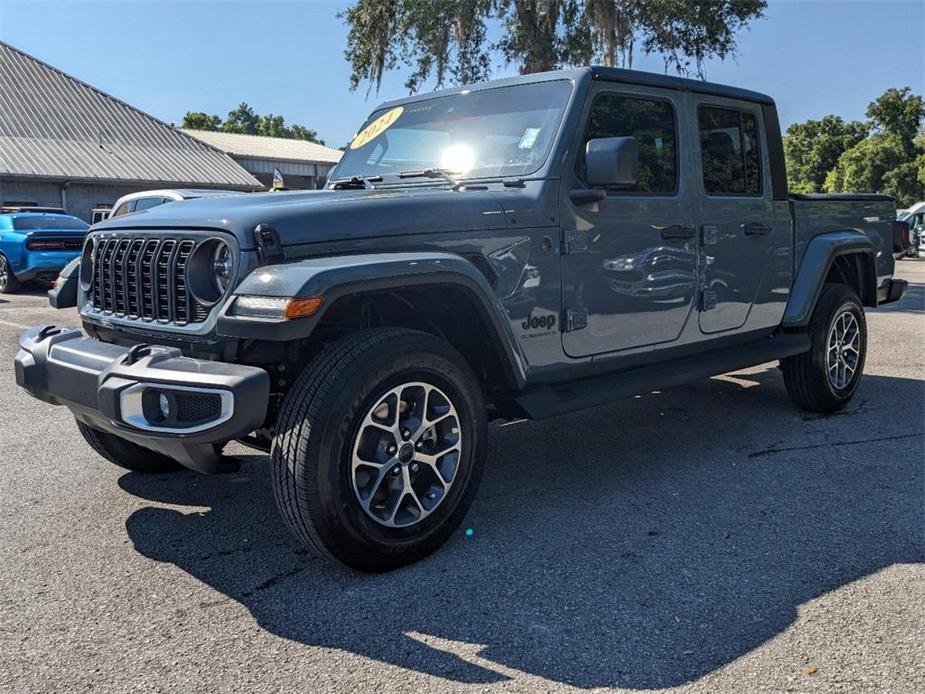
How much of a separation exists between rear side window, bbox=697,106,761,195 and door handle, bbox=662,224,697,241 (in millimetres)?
352

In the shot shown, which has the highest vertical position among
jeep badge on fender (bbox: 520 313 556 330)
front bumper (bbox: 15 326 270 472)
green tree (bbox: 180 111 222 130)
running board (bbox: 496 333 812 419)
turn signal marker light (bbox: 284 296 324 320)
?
green tree (bbox: 180 111 222 130)

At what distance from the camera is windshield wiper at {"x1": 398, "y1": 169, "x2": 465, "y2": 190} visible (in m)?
3.97

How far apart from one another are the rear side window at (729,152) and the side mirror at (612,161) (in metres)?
1.15

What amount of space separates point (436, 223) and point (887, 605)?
87.0 inches

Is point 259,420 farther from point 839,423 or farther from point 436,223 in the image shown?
point 839,423

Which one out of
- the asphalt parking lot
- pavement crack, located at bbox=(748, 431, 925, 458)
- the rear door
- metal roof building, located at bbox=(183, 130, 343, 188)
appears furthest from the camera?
metal roof building, located at bbox=(183, 130, 343, 188)

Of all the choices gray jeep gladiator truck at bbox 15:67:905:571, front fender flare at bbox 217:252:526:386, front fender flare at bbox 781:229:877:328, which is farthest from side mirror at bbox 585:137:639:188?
front fender flare at bbox 781:229:877:328

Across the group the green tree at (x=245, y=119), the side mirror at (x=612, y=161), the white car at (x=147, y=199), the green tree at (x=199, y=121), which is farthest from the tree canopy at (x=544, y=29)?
the green tree at (x=245, y=119)

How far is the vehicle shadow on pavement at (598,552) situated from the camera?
2.75 m

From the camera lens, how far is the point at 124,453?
169 inches

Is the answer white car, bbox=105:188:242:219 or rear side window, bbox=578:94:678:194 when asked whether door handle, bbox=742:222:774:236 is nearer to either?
rear side window, bbox=578:94:678:194

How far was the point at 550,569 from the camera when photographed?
331 cm

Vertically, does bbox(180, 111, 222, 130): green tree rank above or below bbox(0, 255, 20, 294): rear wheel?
above

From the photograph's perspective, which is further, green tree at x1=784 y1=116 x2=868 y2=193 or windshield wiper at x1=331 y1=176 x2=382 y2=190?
green tree at x1=784 y1=116 x2=868 y2=193
